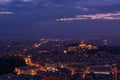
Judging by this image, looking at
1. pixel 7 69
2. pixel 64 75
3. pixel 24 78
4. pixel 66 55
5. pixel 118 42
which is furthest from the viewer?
pixel 118 42

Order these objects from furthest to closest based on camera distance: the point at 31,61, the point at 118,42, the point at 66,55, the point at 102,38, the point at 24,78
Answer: the point at 102,38
the point at 118,42
the point at 66,55
the point at 31,61
the point at 24,78

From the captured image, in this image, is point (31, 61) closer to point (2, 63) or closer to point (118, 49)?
point (2, 63)

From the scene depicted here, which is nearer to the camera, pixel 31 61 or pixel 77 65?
pixel 77 65

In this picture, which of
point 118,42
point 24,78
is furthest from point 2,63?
point 118,42

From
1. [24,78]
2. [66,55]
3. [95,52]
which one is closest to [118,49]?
[95,52]

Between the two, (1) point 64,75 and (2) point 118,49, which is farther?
(2) point 118,49

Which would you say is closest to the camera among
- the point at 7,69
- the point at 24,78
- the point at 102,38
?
the point at 24,78

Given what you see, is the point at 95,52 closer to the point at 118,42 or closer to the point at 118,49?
the point at 118,49

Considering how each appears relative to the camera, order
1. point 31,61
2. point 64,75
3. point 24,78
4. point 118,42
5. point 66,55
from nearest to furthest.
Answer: point 24,78
point 64,75
point 31,61
point 66,55
point 118,42
